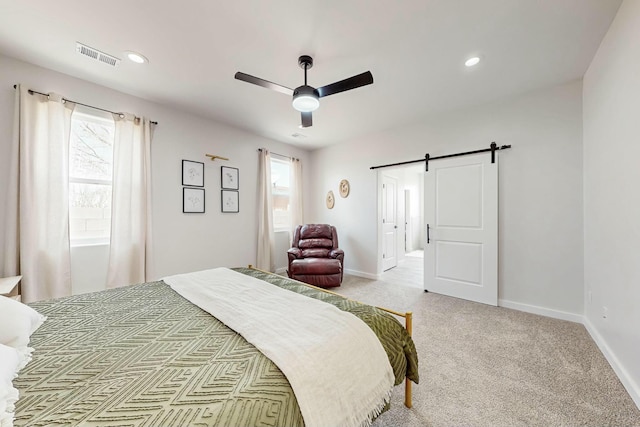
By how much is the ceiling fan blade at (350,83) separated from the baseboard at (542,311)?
127 inches

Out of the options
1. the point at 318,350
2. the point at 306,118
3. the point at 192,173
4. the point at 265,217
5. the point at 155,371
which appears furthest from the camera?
the point at 265,217

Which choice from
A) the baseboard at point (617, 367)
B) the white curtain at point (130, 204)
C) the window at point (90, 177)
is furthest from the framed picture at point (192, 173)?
the baseboard at point (617, 367)

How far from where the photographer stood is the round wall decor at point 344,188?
4883mm

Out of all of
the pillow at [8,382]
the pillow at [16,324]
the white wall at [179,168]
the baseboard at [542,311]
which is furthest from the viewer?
the baseboard at [542,311]

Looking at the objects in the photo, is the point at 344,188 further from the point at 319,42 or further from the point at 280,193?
the point at 319,42

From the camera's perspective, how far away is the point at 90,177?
9.53 ft

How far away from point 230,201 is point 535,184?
4.34 m

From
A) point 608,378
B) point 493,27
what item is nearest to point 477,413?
point 608,378

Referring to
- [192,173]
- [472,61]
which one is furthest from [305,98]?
[192,173]

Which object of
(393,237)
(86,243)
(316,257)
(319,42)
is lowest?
(316,257)

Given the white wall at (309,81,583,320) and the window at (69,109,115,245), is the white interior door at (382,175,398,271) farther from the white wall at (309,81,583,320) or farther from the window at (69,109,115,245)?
the window at (69,109,115,245)

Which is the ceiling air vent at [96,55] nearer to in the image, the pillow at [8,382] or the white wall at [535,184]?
the pillow at [8,382]

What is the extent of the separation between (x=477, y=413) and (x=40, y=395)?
2137mm

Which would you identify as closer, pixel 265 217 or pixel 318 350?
pixel 318 350
